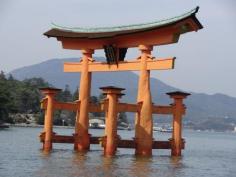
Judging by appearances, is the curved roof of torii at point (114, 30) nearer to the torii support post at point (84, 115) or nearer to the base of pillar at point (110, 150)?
the torii support post at point (84, 115)

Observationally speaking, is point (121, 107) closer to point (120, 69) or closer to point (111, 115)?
point (111, 115)

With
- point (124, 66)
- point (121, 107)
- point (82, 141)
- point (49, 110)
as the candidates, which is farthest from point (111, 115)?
point (82, 141)

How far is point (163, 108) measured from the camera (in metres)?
29.0

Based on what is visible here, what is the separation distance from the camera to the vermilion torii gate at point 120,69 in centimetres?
2697

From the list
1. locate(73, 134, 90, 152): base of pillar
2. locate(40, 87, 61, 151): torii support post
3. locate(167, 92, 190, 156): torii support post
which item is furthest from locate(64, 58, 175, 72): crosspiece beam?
locate(73, 134, 90, 152): base of pillar

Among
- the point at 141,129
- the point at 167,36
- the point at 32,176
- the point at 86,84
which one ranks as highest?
the point at 167,36

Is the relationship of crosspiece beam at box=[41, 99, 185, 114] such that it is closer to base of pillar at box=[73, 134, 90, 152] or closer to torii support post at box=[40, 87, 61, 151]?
torii support post at box=[40, 87, 61, 151]

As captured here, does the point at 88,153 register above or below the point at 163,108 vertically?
below

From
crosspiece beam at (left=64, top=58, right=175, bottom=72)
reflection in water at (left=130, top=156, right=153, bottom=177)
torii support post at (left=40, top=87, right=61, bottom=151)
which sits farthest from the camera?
torii support post at (left=40, top=87, right=61, bottom=151)

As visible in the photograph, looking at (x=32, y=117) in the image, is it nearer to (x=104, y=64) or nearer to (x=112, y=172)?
(x=104, y=64)

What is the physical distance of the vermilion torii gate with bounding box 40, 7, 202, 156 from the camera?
2697cm

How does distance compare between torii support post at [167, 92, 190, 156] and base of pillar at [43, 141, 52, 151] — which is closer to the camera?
torii support post at [167, 92, 190, 156]

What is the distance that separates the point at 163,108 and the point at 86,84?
4804 millimetres

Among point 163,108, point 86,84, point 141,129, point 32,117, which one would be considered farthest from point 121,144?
point 32,117
